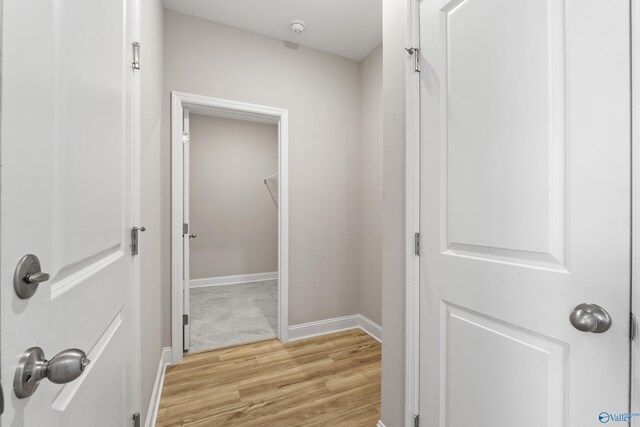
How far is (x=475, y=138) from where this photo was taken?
963 millimetres

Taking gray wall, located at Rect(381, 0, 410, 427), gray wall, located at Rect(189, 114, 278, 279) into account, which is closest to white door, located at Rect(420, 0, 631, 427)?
gray wall, located at Rect(381, 0, 410, 427)

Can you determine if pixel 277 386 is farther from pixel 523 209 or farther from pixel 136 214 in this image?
Result: pixel 523 209

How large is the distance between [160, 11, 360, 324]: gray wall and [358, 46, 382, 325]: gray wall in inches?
4.1

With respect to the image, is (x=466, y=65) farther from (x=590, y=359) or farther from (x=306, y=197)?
(x=306, y=197)

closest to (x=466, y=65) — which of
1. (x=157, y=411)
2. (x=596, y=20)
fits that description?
(x=596, y=20)

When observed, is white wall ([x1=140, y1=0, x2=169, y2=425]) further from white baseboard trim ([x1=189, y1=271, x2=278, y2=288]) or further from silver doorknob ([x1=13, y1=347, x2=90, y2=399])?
white baseboard trim ([x1=189, y1=271, x2=278, y2=288])

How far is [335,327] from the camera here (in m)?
2.73

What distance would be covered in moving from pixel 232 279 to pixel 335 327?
7.75 feet

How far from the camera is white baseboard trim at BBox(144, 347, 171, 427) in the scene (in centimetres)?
148

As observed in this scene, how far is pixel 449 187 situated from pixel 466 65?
0.43 metres

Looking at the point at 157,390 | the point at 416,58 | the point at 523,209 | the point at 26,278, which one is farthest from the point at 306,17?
the point at 157,390

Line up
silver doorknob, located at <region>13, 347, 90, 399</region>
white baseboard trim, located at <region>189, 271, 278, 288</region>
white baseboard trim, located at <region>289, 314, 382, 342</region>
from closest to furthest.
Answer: silver doorknob, located at <region>13, 347, 90, 399</region> < white baseboard trim, located at <region>289, 314, 382, 342</region> < white baseboard trim, located at <region>189, 271, 278, 288</region>

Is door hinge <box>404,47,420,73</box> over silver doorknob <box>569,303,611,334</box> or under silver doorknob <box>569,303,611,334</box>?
over

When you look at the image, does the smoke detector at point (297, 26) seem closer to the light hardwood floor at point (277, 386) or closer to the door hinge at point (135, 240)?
the door hinge at point (135, 240)
